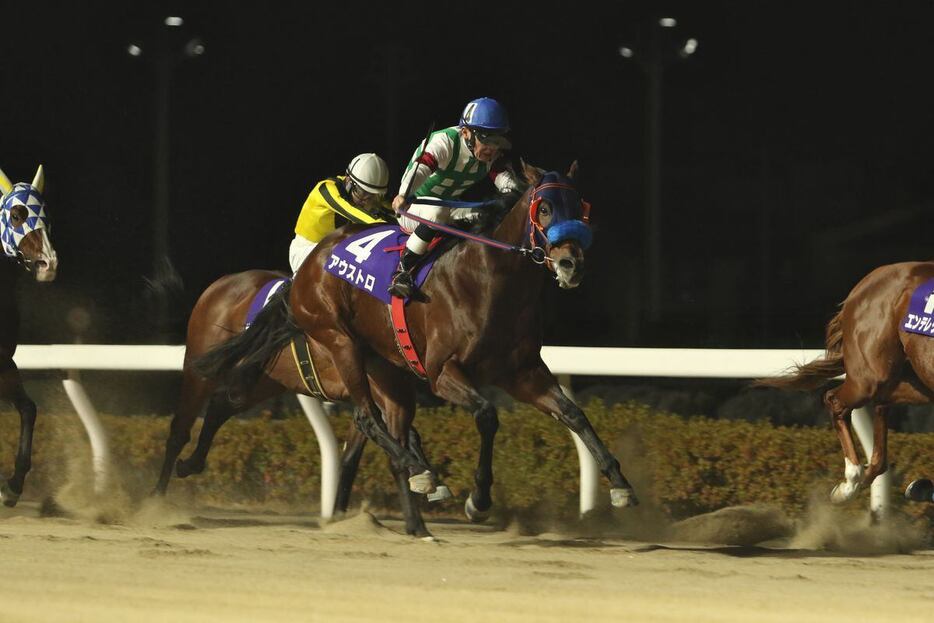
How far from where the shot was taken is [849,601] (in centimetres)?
449

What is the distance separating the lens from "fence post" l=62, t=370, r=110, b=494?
7.49 m

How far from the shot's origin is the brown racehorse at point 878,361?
655 cm

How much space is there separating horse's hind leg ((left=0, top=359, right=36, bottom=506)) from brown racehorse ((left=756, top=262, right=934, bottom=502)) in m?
3.27

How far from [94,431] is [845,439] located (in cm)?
345

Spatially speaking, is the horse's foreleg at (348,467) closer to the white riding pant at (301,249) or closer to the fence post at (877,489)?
the white riding pant at (301,249)

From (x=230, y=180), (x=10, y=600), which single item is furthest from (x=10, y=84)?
(x=10, y=600)

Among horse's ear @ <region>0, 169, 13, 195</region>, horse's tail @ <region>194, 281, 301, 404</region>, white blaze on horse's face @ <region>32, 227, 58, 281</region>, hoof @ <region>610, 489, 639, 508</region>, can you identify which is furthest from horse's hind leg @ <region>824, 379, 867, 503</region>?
horse's ear @ <region>0, 169, 13, 195</region>

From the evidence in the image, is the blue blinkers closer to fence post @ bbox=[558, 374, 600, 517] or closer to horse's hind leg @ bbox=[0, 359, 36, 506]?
fence post @ bbox=[558, 374, 600, 517]

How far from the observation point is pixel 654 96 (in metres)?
17.0

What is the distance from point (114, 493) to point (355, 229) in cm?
173

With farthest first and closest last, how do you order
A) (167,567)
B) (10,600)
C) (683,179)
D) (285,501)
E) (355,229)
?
1. (683,179)
2. (285,501)
3. (355,229)
4. (167,567)
5. (10,600)

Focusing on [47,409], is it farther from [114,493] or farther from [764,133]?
[764,133]

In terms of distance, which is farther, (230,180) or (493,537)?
(230,180)

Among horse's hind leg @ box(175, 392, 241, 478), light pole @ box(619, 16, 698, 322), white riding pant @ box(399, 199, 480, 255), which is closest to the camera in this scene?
white riding pant @ box(399, 199, 480, 255)
